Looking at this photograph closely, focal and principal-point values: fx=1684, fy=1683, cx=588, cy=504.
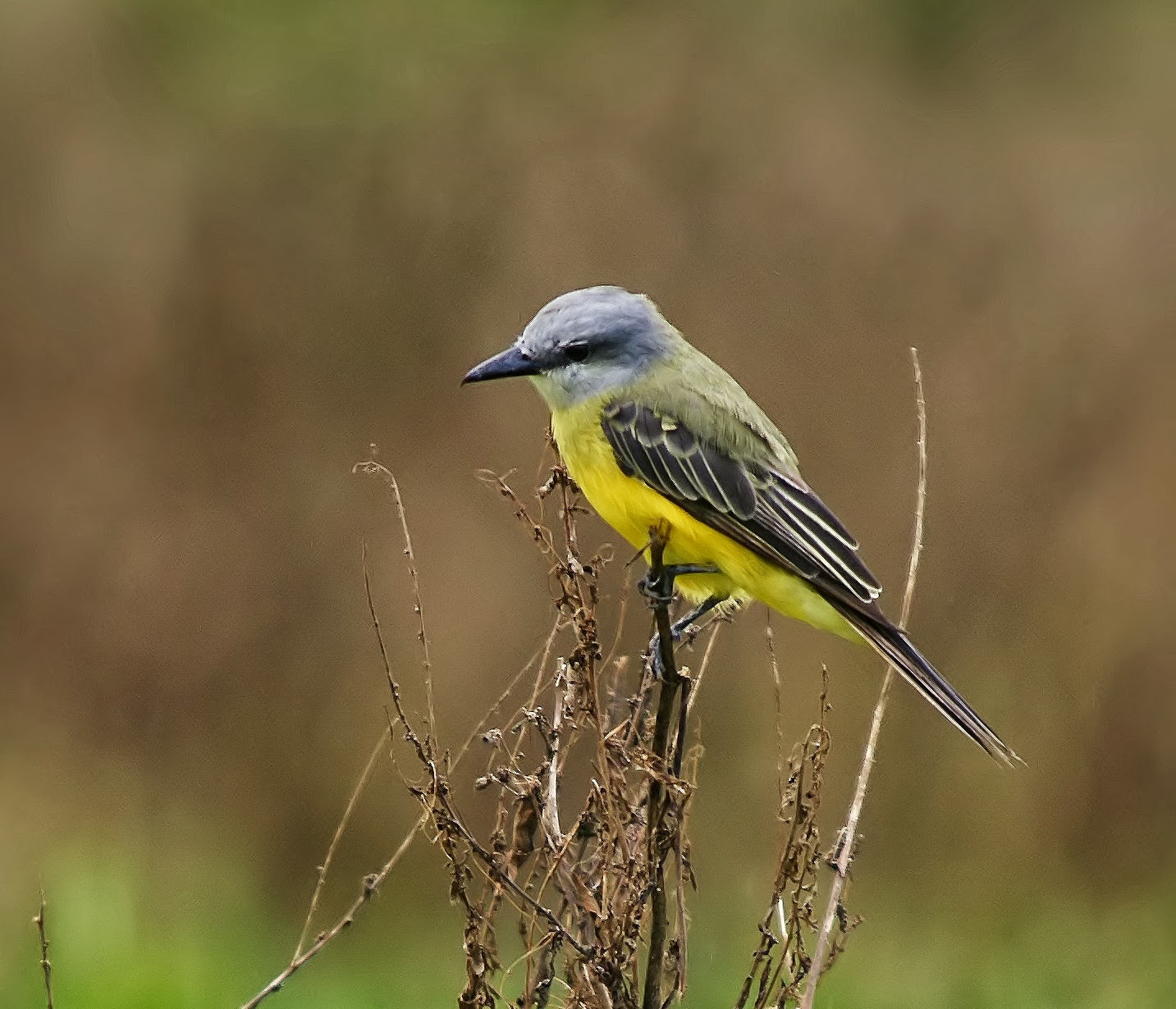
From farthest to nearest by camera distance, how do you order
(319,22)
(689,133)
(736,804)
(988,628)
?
(319,22) < (689,133) < (988,628) < (736,804)

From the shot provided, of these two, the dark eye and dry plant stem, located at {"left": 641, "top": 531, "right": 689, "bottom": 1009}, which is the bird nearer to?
the dark eye

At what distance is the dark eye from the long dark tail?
3.16 feet

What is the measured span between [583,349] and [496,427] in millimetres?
3530

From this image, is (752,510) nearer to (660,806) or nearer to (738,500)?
(738,500)

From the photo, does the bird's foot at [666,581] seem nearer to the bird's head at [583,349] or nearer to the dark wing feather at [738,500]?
the dark wing feather at [738,500]

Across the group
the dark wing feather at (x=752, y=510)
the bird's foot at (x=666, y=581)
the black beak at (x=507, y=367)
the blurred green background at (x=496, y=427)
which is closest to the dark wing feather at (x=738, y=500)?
the dark wing feather at (x=752, y=510)

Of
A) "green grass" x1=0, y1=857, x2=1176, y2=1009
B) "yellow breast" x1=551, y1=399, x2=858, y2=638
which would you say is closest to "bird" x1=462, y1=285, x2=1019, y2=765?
"yellow breast" x1=551, y1=399, x2=858, y2=638

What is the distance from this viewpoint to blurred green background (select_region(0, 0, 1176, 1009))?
725cm

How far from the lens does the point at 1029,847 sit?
7.43 m

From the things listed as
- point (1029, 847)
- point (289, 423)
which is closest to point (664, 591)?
point (1029, 847)

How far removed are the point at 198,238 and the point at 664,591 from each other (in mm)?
5378

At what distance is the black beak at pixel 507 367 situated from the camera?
436cm

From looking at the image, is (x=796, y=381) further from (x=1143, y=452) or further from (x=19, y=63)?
(x=19, y=63)

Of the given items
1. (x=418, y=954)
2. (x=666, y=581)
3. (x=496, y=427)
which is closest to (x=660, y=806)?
(x=666, y=581)
